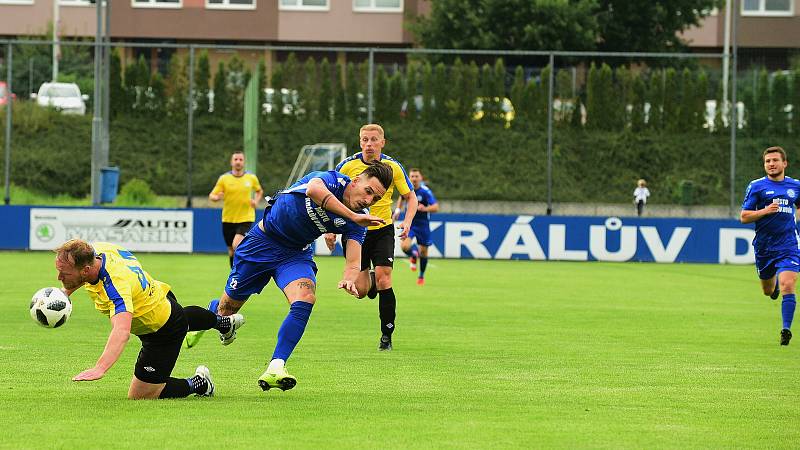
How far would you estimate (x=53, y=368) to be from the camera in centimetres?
1029

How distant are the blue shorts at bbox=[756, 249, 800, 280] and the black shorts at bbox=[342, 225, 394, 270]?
14.4ft

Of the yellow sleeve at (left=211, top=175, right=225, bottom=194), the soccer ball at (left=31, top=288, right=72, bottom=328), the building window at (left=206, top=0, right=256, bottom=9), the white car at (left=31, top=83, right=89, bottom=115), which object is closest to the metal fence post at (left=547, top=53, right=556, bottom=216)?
the yellow sleeve at (left=211, top=175, right=225, bottom=194)

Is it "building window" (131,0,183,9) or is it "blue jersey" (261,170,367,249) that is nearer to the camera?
"blue jersey" (261,170,367,249)

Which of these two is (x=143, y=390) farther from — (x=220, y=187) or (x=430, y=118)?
(x=430, y=118)

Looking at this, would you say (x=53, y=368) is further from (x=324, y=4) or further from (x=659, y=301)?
(x=324, y=4)

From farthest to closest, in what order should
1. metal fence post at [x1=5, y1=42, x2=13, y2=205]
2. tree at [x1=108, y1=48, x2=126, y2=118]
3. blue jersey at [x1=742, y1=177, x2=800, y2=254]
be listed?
tree at [x1=108, y1=48, x2=126, y2=118] < metal fence post at [x1=5, y1=42, x2=13, y2=205] < blue jersey at [x1=742, y1=177, x2=800, y2=254]

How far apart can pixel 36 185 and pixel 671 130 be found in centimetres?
1781

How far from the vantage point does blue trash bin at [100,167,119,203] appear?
32875 mm

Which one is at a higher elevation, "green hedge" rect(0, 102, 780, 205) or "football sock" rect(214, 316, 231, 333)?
"green hedge" rect(0, 102, 780, 205)

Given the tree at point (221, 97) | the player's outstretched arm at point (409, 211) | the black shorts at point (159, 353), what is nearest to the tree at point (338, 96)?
the tree at point (221, 97)

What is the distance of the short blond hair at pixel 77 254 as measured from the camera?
25.2 ft

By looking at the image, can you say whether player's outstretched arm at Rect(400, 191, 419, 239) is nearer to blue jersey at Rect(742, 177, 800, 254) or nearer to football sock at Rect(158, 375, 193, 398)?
blue jersey at Rect(742, 177, 800, 254)

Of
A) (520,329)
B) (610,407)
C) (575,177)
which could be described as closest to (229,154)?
(575,177)

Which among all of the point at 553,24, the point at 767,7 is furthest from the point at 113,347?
the point at 767,7
